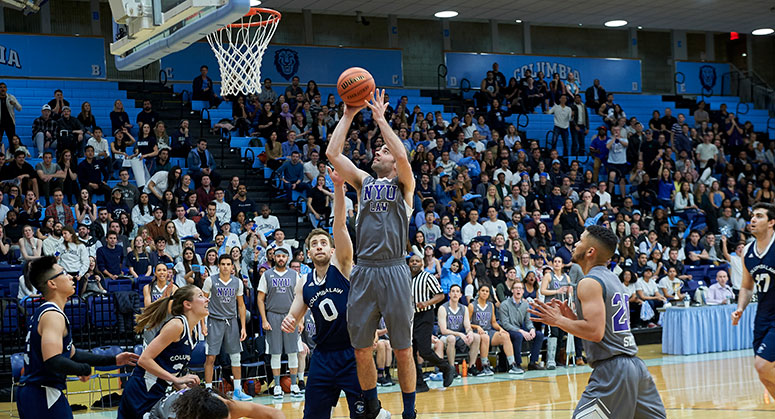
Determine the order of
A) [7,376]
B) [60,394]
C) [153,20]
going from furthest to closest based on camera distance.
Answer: [7,376]
[153,20]
[60,394]

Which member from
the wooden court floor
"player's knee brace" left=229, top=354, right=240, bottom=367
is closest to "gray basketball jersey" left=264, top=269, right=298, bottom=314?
"player's knee brace" left=229, top=354, right=240, bottom=367

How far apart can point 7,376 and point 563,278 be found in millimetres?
8006

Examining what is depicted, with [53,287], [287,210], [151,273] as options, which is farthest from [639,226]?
[53,287]

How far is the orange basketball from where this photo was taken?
6.03 meters

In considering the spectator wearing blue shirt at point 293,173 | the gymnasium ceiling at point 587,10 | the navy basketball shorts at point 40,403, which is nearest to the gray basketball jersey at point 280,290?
the spectator wearing blue shirt at point 293,173

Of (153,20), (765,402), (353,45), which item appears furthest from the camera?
(353,45)

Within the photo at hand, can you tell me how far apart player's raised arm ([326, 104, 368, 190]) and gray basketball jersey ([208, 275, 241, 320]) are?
546 cm

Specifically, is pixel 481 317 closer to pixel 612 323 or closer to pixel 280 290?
Answer: pixel 280 290

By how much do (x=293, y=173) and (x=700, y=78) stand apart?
54.5 ft

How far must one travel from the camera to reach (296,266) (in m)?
12.1

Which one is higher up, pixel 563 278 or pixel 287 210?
pixel 287 210

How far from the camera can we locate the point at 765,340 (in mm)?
7219

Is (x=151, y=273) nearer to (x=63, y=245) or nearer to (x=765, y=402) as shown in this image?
(x=63, y=245)

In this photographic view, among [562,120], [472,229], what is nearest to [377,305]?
[472,229]
